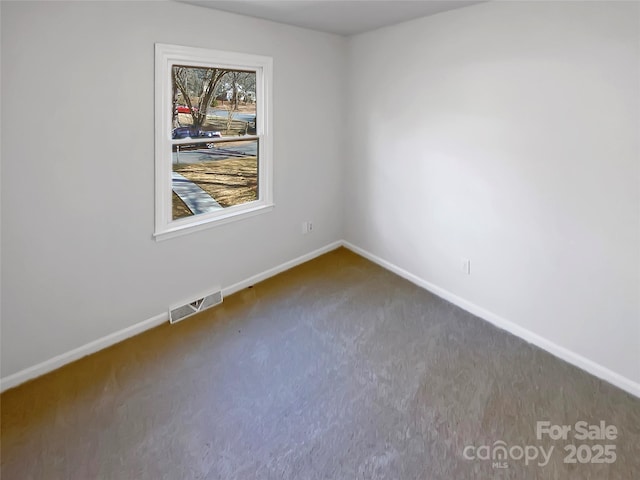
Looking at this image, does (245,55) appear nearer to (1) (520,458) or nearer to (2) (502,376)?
(2) (502,376)

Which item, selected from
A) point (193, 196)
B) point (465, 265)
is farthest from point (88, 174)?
point (465, 265)

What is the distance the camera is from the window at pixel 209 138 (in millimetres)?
2750

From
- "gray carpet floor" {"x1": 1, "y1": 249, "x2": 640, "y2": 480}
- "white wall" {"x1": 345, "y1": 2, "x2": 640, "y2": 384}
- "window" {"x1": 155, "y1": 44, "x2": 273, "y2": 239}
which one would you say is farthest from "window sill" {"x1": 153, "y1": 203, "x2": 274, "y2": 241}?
"white wall" {"x1": 345, "y1": 2, "x2": 640, "y2": 384}

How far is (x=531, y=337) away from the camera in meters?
2.76

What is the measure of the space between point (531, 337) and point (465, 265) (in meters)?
0.71

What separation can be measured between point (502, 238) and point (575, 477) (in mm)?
1539

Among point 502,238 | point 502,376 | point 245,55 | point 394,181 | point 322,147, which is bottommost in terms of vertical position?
point 502,376

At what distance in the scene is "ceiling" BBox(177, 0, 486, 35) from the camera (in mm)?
2703

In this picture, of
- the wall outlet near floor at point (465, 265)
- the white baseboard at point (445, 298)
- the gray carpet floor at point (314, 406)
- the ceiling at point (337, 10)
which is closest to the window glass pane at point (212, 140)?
the ceiling at point (337, 10)

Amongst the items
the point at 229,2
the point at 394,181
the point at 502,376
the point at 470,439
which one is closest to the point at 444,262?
the point at 394,181

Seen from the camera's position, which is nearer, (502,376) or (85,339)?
(502,376)

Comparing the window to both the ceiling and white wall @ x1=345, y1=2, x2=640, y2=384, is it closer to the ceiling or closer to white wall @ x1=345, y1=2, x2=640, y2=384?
the ceiling

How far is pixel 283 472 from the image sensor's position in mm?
1787

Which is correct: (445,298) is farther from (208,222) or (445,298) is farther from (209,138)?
(209,138)
